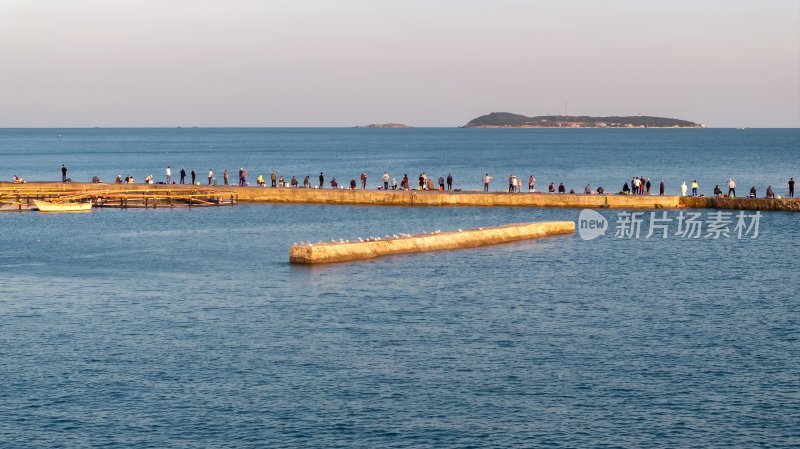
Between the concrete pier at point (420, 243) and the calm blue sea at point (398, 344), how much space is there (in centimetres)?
113

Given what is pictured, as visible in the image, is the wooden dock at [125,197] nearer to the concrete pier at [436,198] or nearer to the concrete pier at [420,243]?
the concrete pier at [436,198]

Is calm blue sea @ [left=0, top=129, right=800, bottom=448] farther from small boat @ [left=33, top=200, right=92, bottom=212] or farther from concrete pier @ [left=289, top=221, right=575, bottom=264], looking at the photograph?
small boat @ [left=33, top=200, right=92, bottom=212]

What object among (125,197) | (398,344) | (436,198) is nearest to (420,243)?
(398,344)

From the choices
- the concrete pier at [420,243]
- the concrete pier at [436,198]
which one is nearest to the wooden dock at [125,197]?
the concrete pier at [436,198]

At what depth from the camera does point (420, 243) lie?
61.3 metres

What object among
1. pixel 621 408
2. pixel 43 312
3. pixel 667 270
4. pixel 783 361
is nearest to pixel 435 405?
pixel 621 408

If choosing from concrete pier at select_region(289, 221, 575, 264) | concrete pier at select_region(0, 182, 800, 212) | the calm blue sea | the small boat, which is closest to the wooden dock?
concrete pier at select_region(0, 182, 800, 212)

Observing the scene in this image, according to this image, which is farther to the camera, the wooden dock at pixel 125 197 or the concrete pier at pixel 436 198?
the wooden dock at pixel 125 197

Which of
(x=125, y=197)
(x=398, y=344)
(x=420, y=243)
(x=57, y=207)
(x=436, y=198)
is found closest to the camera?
(x=398, y=344)

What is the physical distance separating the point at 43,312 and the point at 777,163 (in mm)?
151553

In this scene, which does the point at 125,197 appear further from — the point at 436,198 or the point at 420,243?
the point at 420,243

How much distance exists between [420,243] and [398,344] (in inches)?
867

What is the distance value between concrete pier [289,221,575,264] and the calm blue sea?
3.71 ft

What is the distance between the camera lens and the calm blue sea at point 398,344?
3073 cm
